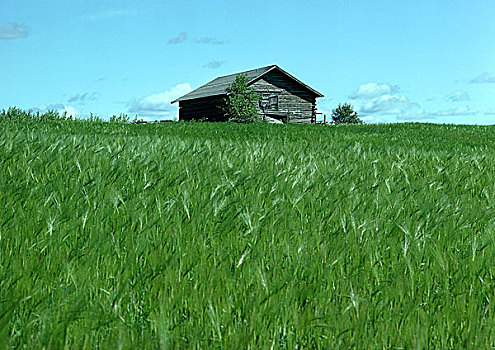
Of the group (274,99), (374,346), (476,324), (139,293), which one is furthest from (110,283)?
(274,99)

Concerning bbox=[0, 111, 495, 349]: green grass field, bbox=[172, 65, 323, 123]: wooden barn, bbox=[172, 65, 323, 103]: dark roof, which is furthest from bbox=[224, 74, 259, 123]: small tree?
bbox=[0, 111, 495, 349]: green grass field

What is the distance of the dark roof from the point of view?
5006 cm

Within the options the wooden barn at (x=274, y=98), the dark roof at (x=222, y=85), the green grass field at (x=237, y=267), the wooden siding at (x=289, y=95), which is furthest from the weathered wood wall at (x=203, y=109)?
the green grass field at (x=237, y=267)

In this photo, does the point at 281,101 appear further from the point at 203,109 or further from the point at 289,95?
the point at 203,109

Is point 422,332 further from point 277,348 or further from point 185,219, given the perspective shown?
point 185,219

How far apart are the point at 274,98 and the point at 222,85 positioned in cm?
607

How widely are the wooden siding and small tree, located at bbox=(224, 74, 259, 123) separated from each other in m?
3.19

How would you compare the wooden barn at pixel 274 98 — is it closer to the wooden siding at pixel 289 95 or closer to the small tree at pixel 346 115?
the wooden siding at pixel 289 95

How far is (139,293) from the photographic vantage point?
190 centimetres

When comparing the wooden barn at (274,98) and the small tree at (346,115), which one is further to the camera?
the small tree at (346,115)

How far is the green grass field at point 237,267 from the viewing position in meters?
1.55

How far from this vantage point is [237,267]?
2051 mm

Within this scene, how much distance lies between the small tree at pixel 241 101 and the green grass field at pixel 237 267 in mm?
42833

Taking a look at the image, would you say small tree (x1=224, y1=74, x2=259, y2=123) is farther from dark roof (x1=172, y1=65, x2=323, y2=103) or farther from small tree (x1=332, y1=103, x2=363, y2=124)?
small tree (x1=332, y1=103, x2=363, y2=124)
